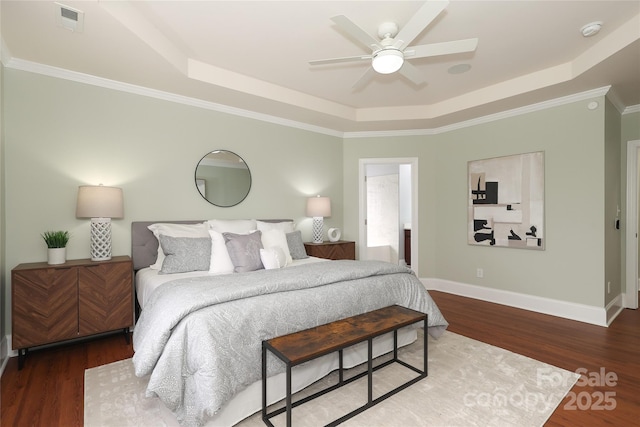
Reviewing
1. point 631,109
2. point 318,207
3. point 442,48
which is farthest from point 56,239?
point 631,109

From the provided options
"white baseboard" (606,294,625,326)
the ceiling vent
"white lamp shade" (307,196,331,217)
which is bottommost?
"white baseboard" (606,294,625,326)

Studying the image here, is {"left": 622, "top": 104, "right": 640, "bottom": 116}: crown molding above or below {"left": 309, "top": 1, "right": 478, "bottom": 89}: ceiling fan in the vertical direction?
above

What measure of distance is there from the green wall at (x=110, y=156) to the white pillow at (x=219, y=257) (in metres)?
0.84

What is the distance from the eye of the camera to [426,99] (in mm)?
4254

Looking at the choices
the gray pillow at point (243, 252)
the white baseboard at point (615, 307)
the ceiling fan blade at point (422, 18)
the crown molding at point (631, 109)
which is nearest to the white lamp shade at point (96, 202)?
the gray pillow at point (243, 252)

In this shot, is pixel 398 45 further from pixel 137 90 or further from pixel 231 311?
pixel 137 90

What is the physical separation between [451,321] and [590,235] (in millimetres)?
1825

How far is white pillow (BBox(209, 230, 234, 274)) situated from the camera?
2.88 metres

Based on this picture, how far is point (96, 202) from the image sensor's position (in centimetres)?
279

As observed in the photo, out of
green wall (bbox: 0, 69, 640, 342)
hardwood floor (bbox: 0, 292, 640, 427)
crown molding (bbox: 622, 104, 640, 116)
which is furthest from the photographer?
crown molding (bbox: 622, 104, 640, 116)

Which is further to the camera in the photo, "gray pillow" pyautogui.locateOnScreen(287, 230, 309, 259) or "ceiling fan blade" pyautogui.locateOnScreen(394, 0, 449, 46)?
"gray pillow" pyautogui.locateOnScreen(287, 230, 309, 259)

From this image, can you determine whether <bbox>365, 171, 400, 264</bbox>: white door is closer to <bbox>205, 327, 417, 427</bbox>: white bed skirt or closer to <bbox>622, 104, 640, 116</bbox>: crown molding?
<bbox>622, 104, 640, 116</bbox>: crown molding

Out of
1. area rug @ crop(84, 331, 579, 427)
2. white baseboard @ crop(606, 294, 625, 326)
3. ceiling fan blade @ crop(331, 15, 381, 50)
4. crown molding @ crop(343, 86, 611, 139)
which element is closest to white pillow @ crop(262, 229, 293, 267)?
area rug @ crop(84, 331, 579, 427)

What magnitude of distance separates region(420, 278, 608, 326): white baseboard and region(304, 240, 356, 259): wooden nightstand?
143 centimetres
